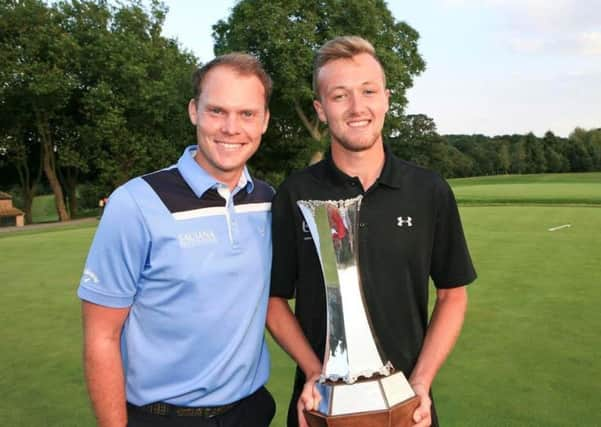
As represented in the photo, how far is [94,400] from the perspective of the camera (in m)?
2.06

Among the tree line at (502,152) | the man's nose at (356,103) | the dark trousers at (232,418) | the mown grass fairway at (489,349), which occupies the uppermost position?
the tree line at (502,152)

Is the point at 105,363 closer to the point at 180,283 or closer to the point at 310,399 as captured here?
the point at 180,283

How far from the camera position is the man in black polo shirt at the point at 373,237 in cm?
213

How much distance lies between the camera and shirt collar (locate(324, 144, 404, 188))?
2172 mm

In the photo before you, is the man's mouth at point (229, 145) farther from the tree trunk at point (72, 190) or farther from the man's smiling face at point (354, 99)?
the tree trunk at point (72, 190)

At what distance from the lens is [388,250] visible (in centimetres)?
214


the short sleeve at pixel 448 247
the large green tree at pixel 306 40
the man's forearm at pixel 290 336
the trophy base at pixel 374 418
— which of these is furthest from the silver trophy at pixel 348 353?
the large green tree at pixel 306 40

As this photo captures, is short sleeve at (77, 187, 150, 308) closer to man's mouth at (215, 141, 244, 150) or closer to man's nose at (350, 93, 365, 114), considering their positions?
man's mouth at (215, 141, 244, 150)

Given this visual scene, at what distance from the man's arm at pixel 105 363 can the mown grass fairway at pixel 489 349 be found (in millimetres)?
1482

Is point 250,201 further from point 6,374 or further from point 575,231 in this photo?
point 575,231

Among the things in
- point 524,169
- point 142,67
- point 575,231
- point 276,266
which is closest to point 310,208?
point 276,266

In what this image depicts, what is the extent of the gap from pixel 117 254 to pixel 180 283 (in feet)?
0.87

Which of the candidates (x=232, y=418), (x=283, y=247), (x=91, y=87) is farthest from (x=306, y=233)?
(x=91, y=87)

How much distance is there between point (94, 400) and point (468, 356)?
3175 millimetres
